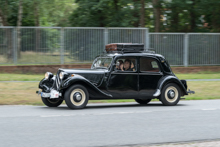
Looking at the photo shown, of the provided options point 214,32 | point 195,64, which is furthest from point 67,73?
point 214,32

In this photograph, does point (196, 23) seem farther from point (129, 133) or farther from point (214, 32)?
point (129, 133)

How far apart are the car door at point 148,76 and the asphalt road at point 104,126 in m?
0.88

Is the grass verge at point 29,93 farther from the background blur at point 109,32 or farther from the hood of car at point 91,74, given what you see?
the background blur at point 109,32

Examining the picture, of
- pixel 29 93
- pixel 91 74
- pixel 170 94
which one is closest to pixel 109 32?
pixel 29 93

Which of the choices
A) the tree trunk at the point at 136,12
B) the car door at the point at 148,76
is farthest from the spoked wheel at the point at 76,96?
the tree trunk at the point at 136,12

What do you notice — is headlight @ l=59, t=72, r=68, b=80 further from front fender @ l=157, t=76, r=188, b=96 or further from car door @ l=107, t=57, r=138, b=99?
front fender @ l=157, t=76, r=188, b=96

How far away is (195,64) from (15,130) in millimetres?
18559

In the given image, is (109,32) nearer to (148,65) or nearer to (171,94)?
(148,65)

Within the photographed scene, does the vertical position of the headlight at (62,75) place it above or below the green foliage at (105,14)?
below

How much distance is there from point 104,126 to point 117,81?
3.20m

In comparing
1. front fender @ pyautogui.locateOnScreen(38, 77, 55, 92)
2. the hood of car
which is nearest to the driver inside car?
the hood of car

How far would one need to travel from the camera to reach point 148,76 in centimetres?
1114

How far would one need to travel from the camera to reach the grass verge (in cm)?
1211

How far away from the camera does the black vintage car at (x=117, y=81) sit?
9.97 m
